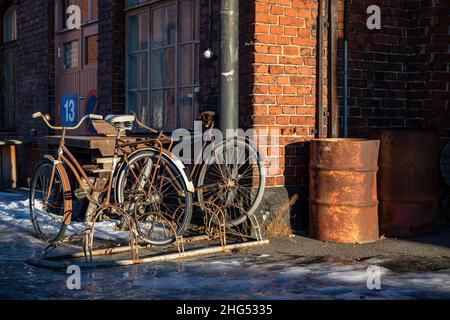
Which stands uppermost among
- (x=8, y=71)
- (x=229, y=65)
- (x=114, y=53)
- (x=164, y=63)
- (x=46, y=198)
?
(x=8, y=71)

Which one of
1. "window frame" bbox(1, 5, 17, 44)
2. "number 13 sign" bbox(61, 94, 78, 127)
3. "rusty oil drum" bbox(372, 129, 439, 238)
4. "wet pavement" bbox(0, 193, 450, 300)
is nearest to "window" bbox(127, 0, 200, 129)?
"number 13 sign" bbox(61, 94, 78, 127)

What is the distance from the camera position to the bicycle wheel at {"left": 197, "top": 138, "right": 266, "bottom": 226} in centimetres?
635

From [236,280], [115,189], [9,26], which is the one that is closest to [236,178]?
[115,189]

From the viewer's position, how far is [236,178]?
6414 millimetres

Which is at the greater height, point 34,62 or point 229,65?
point 34,62

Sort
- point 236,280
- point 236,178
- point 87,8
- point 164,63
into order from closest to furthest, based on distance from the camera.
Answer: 1. point 236,280
2. point 236,178
3. point 164,63
4. point 87,8

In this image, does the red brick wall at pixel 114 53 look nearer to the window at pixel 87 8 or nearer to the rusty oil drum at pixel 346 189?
the window at pixel 87 8

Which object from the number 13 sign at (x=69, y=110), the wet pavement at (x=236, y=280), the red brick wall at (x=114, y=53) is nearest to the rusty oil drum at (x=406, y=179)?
the wet pavement at (x=236, y=280)

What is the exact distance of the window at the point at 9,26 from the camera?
12.7 metres

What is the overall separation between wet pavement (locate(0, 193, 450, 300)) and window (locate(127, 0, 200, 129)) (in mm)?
2562

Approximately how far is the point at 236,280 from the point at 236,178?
1815mm

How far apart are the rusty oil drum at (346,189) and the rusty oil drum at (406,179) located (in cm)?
29

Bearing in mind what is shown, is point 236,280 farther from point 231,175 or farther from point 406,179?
point 406,179

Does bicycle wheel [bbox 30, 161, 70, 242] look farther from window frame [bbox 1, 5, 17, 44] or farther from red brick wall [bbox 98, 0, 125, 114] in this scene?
window frame [bbox 1, 5, 17, 44]
